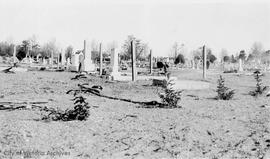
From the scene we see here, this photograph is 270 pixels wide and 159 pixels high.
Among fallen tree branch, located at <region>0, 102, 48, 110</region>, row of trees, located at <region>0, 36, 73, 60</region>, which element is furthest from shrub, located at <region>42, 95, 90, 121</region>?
row of trees, located at <region>0, 36, 73, 60</region>

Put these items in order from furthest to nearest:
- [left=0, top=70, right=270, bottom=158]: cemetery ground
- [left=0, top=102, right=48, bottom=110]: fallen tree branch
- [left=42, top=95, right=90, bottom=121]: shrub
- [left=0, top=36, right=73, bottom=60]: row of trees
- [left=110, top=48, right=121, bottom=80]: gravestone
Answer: [left=0, top=36, right=73, bottom=60]: row of trees < [left=110, top=48, right=121, bottom=80]: gravestone < [left=0, top=102, right=48, bottom=110]: fallen tree branch < [left=42, top=95, right=90, bottom=121]: shrub < [left=0, top=70, right=270, bottom=158]: cemetery ground

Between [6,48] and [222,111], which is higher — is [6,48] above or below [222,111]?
above

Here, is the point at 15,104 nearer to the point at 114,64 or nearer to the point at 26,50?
the point at 114,64

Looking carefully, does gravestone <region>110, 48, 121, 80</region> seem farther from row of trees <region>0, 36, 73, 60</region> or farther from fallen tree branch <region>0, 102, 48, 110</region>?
row of trees <region>0, 36, 73, 60</region>

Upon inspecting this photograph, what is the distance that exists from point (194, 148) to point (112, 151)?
123 centimetres

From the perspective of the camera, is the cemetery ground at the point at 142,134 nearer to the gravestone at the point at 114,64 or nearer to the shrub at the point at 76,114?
the shrub at the point at 76,114

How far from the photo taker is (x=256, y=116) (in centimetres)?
704

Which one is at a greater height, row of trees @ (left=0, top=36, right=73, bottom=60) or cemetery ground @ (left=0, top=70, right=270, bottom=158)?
row of trees @ (left=0, top=36, right=73, bottom=60)

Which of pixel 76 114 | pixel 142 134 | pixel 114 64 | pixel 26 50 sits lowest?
pixel 142 134

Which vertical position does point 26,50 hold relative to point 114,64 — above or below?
above

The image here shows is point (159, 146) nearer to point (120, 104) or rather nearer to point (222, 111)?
point (222, 111)

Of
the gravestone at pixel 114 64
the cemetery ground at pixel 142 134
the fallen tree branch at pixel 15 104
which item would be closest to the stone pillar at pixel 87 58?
the gravestone at pixel 114 64

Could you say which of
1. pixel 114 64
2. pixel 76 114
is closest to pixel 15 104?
pixel 76 114

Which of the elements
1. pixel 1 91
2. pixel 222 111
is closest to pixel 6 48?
pixel 1 91
